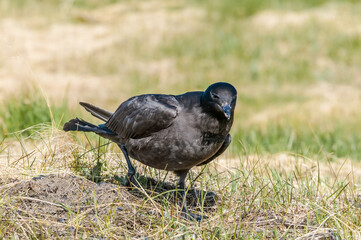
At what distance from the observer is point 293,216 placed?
3723 mm

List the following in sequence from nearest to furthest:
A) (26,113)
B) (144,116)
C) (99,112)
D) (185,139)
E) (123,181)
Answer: (185,139)
(144,116)
(123,181)
(99,112)
(26,113)

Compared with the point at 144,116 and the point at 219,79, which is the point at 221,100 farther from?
the point at 219,79

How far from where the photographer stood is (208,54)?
12.2m

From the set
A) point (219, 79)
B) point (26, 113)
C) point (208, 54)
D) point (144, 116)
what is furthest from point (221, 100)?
point (208, 54)

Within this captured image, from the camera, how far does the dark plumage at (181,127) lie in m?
3.69

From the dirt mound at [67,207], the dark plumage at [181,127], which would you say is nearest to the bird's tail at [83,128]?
the dark plumage at [181,127]

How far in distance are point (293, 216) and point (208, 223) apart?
67 centimetres

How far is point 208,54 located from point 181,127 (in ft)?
28.2

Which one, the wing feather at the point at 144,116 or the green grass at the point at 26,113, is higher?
the wing feather at the point at 144,116

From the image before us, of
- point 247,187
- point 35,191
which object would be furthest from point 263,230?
point 35,191

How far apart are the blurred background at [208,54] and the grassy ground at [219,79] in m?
0.03

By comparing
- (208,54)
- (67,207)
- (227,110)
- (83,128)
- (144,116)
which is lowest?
(67,207)

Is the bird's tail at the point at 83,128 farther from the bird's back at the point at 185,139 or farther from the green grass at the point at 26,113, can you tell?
the green grass at the point at 26,113

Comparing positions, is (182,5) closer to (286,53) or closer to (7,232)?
(286,53)
